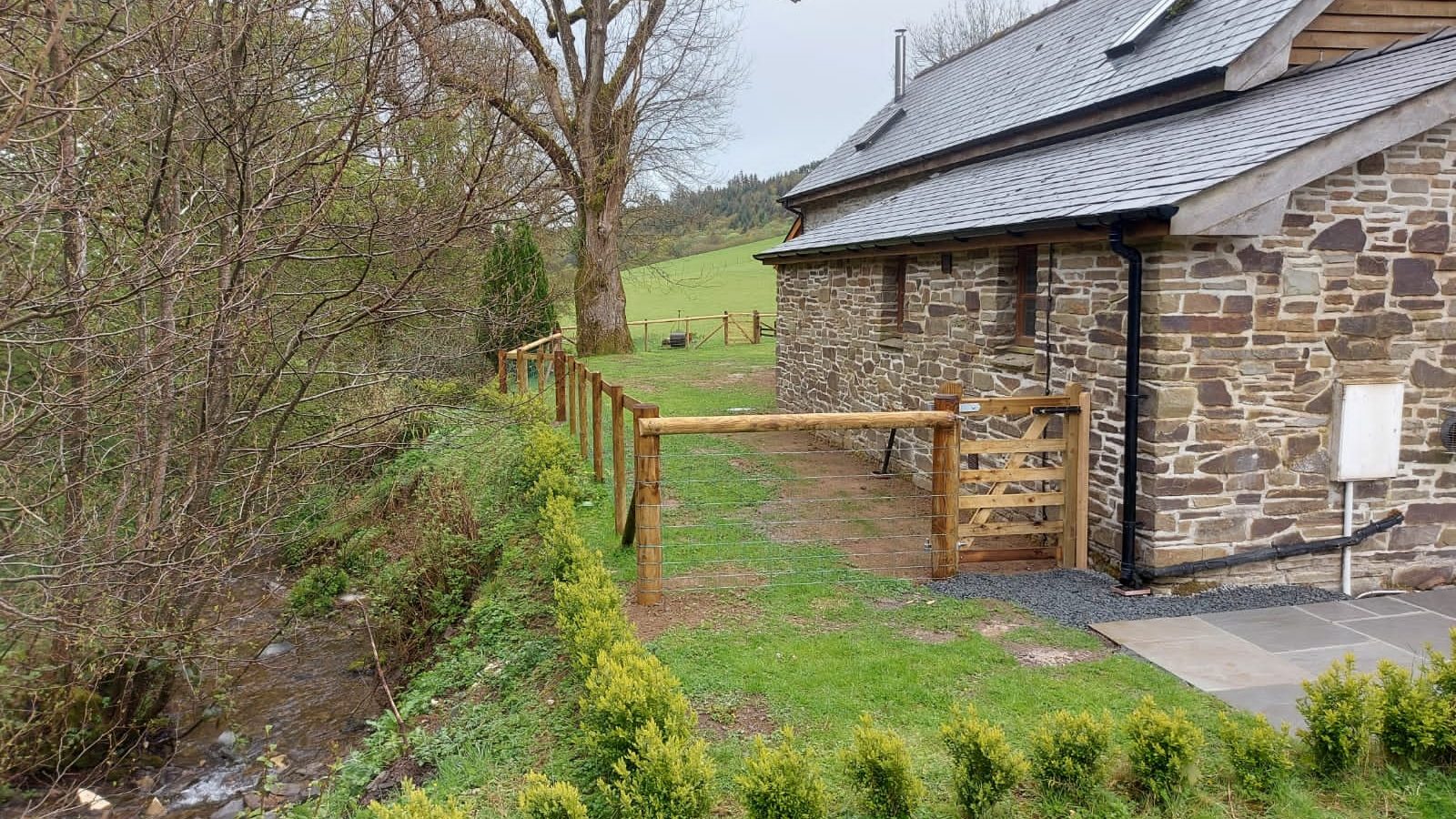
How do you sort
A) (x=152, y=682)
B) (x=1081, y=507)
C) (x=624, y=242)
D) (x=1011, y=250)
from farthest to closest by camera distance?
(x=624, y=242) → (x=1011, y=250) → (x=1081, y=507) → (x=152, y=682)

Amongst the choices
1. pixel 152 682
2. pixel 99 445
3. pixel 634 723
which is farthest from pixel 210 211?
pixel 634 723

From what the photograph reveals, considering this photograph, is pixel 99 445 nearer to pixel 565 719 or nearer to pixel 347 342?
pixel 565 719

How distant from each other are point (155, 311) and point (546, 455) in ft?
13.2

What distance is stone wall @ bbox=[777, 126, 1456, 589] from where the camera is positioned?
659 cm

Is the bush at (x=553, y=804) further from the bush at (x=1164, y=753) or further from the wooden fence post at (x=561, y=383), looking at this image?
the wooden fence post at (x=561, y=383)

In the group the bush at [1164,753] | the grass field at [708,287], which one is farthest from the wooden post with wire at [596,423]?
the grass field at [708,287]

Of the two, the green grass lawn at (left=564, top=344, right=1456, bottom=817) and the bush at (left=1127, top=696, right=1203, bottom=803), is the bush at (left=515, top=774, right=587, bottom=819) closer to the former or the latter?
the green grass lawn at (left=564, top=344, right=1456, bottom=817)

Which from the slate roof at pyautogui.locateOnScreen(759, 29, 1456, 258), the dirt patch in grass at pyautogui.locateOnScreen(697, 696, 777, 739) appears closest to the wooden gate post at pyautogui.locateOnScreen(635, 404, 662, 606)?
the dirt patch in grass at pyautogui.locateOnScreen(697, 696, 777, 739)

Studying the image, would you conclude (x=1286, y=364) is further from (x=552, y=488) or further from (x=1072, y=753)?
(x=552, y=488)

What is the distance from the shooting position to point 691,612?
21.3 feet

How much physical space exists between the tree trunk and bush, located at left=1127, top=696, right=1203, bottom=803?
2039 centimetres

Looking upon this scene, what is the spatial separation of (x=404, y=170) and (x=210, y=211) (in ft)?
9.12

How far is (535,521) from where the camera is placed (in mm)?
9016

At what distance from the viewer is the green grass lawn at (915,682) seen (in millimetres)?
4047
